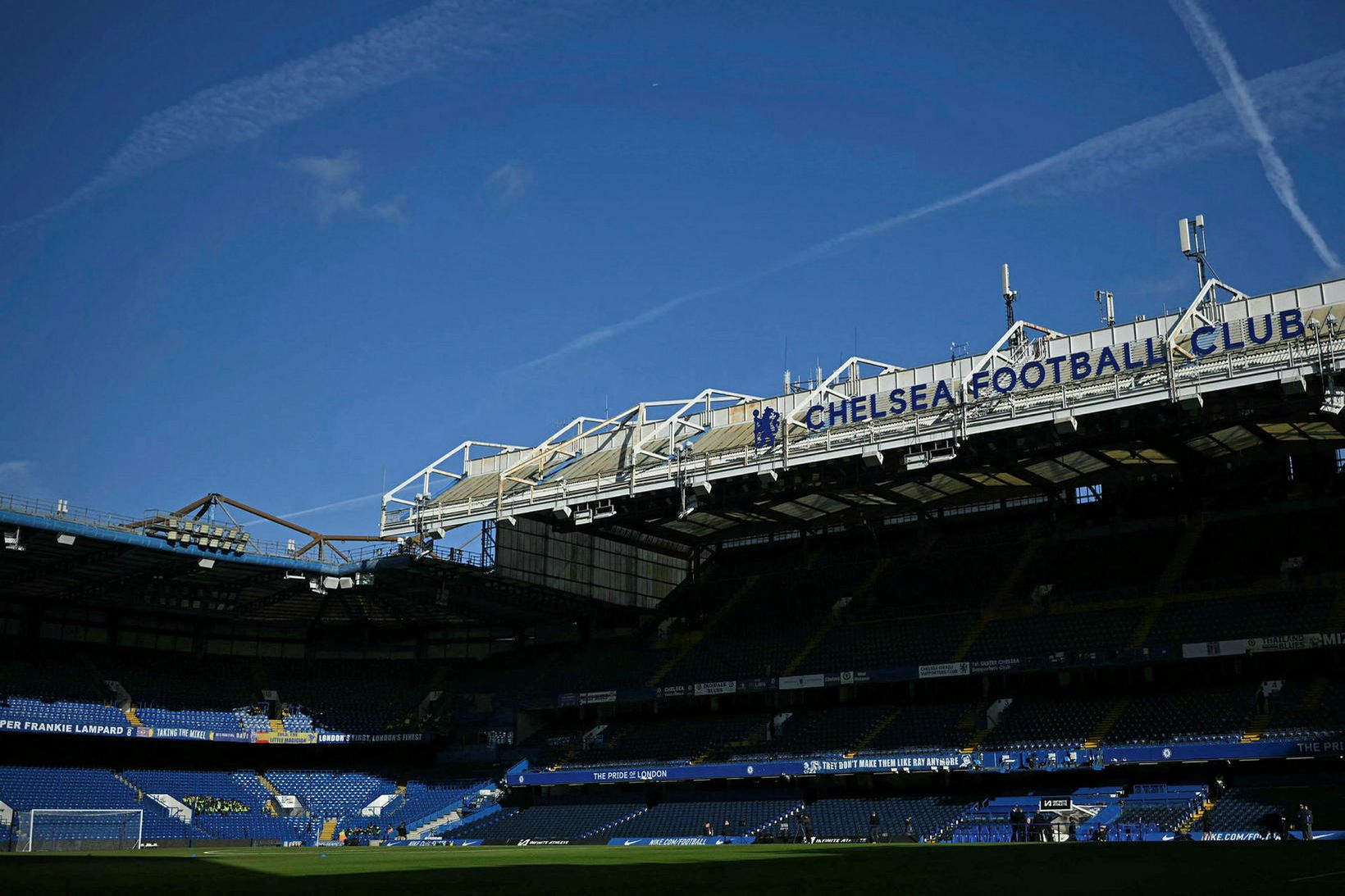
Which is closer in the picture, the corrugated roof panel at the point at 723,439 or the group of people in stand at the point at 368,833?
the corrugated roof panel at the point at 723,439

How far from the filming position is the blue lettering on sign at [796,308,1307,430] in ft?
159

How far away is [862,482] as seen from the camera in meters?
60.4

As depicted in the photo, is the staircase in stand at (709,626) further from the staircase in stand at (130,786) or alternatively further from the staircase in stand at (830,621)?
the staircase in stand at (130,786)

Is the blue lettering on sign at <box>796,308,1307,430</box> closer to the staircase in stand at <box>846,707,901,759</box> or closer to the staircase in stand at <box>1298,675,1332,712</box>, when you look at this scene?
the staircase in stand at <box>1298,675,1332,712</box>

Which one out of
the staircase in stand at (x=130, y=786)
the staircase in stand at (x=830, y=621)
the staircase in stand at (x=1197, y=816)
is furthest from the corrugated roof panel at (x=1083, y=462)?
the staircase in stand at (x=130, y=786)

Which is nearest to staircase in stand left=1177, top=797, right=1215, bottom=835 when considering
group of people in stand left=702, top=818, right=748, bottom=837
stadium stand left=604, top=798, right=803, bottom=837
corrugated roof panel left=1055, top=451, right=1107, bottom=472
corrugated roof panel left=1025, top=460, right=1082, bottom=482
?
corrugated roof panel left=1055, top=451, right=1107, bottom=472

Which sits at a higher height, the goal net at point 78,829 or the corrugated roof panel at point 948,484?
the corrugated roof panel at point 948,484

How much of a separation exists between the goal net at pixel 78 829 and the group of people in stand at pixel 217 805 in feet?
17.9

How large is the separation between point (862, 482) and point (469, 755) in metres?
33.6

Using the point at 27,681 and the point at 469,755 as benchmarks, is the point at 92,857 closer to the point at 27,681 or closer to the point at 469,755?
the point at 27,681

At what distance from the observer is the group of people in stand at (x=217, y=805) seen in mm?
68250

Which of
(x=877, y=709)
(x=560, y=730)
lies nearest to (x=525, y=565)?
(x=560, y=730)

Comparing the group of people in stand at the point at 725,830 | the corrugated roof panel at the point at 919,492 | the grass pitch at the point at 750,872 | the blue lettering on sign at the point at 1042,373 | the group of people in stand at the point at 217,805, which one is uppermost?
the blue lettering on sign at the point at 1042,373

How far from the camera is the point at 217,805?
6900 centimetres
